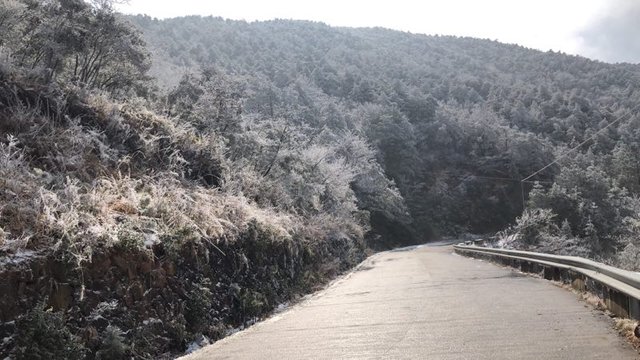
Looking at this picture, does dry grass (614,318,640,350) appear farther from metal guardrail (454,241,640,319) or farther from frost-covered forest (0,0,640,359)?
frost-covered forest (0,0,640,359)

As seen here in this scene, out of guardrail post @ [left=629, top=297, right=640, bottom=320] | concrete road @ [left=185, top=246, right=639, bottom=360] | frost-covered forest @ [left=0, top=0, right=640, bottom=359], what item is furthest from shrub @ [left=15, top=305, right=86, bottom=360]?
guardrail post @ [left=629, top=297, right=640, bottom=320]

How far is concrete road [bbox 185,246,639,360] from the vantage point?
6.62 m

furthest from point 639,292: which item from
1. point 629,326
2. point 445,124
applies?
point 445,124

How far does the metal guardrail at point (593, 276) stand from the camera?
7570mm

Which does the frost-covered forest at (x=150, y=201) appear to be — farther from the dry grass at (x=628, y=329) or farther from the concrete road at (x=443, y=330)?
the dry grass at (x=628, y=329)

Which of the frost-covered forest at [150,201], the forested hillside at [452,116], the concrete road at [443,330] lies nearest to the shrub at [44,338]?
the frost-covered forest at [150,201]

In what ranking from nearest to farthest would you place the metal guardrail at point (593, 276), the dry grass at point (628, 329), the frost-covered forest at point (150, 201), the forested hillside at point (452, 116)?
the dry grass at point (628, 329) → the metal guardrail at point (593, 276) → the frost-covered forest at point (150, 201) → the forested hillside at point (452, 116)

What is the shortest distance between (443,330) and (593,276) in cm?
357

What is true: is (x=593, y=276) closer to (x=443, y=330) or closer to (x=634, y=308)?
(x=634, y=308)

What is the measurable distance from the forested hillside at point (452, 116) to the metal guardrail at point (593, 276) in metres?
27.6

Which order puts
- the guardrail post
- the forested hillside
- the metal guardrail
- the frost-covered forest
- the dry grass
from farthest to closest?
the forested hillside → the frost-covered forest → the metal guardrail → the guardrail post → the dry grass

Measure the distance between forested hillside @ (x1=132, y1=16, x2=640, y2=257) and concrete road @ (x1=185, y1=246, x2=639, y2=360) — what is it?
112ft

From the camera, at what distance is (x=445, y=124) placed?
329 ft

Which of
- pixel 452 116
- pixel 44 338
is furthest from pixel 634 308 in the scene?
pixel 452 116
